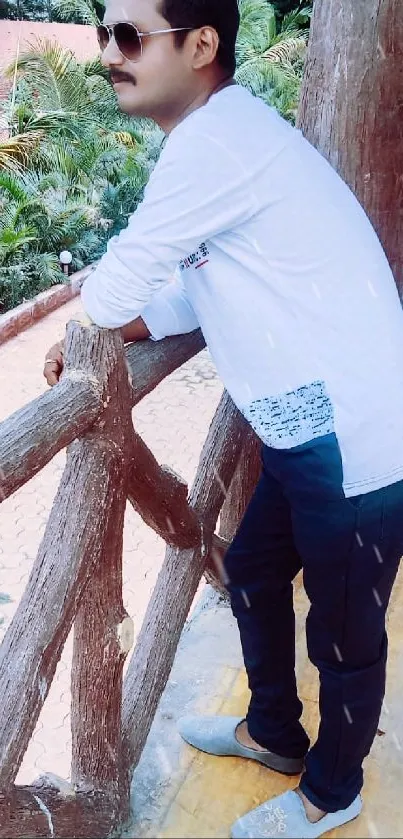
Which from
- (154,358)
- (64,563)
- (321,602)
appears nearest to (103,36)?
(154,358)

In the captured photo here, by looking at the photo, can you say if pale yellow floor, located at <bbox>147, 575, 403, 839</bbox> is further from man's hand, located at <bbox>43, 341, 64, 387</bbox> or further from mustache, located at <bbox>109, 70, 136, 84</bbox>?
mustache, located at <bbox>109, 70, 136, 84</bbox>

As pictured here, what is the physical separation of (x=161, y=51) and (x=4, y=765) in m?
1.01

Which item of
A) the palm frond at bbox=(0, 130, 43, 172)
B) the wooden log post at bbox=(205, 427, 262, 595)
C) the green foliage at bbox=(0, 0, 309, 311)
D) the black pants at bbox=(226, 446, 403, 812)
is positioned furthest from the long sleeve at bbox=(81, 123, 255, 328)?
the palm frond at bbox=(0, 130, 43, 172)

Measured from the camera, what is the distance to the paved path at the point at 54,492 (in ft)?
10.1

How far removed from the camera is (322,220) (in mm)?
1084

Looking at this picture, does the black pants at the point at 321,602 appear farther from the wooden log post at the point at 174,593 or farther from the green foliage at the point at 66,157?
the green foliage at the point at 66,157

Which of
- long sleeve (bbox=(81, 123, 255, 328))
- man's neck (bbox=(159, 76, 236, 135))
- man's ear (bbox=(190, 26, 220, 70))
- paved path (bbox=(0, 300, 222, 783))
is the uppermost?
man's ear (bbox=(190, 26, 220, 70))

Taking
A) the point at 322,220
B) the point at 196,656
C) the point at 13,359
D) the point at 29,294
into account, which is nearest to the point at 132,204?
the point at 29,294

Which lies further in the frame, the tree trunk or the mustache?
the tree trunk

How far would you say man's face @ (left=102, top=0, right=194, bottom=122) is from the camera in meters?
1.06

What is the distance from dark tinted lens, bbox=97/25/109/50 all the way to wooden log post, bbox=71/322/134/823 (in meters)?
0.43

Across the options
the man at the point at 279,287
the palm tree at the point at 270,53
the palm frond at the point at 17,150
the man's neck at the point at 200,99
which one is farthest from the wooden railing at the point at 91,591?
the palm tree at the point at 270,53

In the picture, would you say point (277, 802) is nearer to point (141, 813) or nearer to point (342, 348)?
point (141, 813)

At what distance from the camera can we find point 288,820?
55.5 inches
